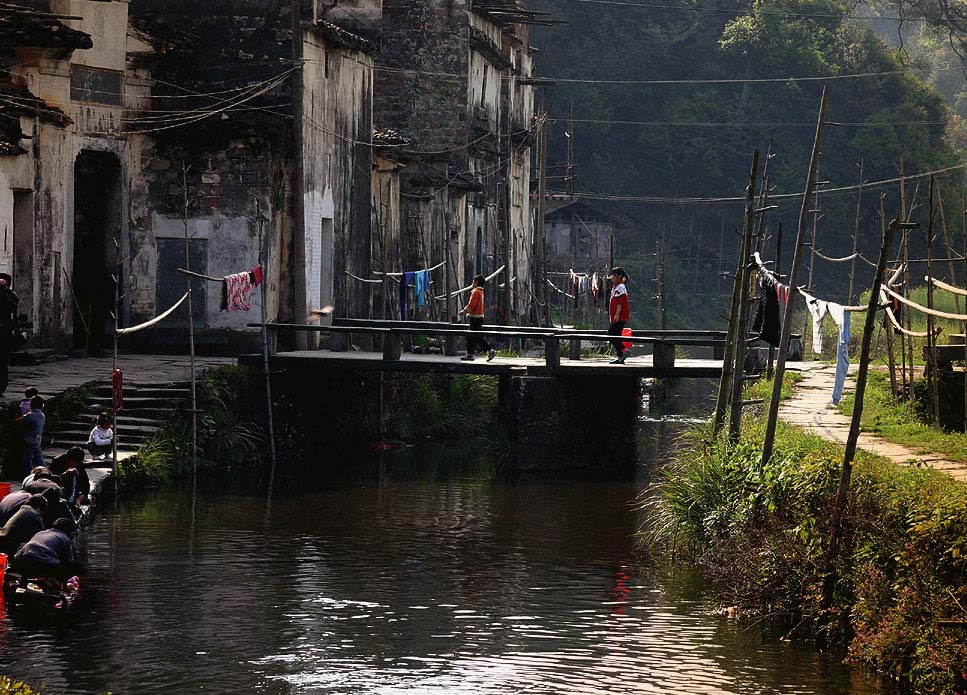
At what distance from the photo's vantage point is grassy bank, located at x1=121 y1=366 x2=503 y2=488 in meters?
22.6

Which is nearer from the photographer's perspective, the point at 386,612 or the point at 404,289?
the point at 386,612

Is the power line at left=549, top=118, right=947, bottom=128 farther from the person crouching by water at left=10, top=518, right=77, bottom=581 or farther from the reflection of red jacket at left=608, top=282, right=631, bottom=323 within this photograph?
the person crouching by water at left=10, top=518, right=77, bottom=581

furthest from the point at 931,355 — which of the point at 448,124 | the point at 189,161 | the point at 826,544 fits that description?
the point at 448,124

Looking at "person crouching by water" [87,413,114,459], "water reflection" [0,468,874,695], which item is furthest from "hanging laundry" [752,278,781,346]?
"person crouching by water" [87,413,114,459]

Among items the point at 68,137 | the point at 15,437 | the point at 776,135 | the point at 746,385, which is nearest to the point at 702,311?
the point at 776,135

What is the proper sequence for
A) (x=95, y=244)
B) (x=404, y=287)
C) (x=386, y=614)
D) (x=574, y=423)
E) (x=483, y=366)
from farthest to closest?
(x=404, y=287), (x=95, y=244), (x=574, y=423), (x=483, y=366), (x=386, y=614)

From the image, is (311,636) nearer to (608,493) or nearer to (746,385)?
(608,493)

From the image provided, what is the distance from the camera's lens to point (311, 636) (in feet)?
43.3

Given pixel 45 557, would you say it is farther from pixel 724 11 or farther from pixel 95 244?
pixel 724 11

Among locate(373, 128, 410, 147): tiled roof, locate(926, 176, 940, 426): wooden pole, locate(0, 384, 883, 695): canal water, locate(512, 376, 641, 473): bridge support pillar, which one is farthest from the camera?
locate(373, 128, 410, 147): tiled roof

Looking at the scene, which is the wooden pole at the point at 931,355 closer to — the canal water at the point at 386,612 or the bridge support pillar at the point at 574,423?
the canal water at the point at 386,612

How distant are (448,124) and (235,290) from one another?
1475 centimetres

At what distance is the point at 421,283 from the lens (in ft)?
107

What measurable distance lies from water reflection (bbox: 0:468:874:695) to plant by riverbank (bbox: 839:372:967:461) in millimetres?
3327
